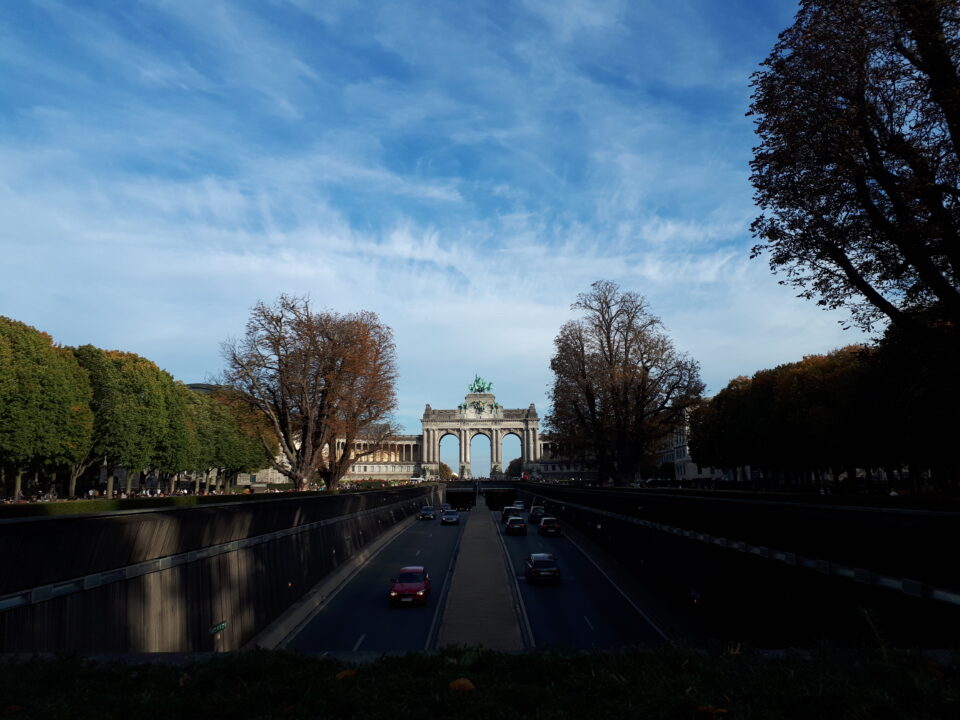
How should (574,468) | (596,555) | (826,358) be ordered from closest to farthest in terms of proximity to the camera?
(596,555) < (826,358) < (574,468)

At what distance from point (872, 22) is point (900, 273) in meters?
6.01

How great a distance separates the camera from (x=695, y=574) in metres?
22.9

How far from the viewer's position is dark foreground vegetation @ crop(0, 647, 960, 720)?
5387mm

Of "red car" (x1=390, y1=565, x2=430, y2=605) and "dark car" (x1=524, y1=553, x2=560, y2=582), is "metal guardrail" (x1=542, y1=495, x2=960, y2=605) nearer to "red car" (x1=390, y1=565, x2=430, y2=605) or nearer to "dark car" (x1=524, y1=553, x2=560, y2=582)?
"dark car" (x1=524, y1=553, x2=560, y2=582)

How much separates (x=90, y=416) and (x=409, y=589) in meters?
42.2

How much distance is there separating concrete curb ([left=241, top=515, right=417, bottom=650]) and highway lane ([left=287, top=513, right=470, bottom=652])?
31 centimetres

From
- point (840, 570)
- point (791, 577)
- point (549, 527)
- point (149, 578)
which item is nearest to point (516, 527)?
point (549, 527)

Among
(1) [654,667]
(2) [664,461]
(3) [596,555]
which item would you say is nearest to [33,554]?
(1) [654,667]

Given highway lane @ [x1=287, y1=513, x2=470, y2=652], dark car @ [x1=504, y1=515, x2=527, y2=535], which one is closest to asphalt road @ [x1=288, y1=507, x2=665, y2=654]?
highway lane @ [x1=287, y1=513, x2=470, y2=652]

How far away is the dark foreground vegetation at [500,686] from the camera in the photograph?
5387 millimetres

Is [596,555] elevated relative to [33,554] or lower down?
lower down

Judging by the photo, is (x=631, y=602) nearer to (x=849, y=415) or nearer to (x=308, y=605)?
(x=308, y=605)

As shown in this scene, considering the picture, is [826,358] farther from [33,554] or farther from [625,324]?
[33,554]

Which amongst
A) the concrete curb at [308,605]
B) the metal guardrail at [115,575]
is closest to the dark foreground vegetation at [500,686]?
the metal guardrail at [115,575]
